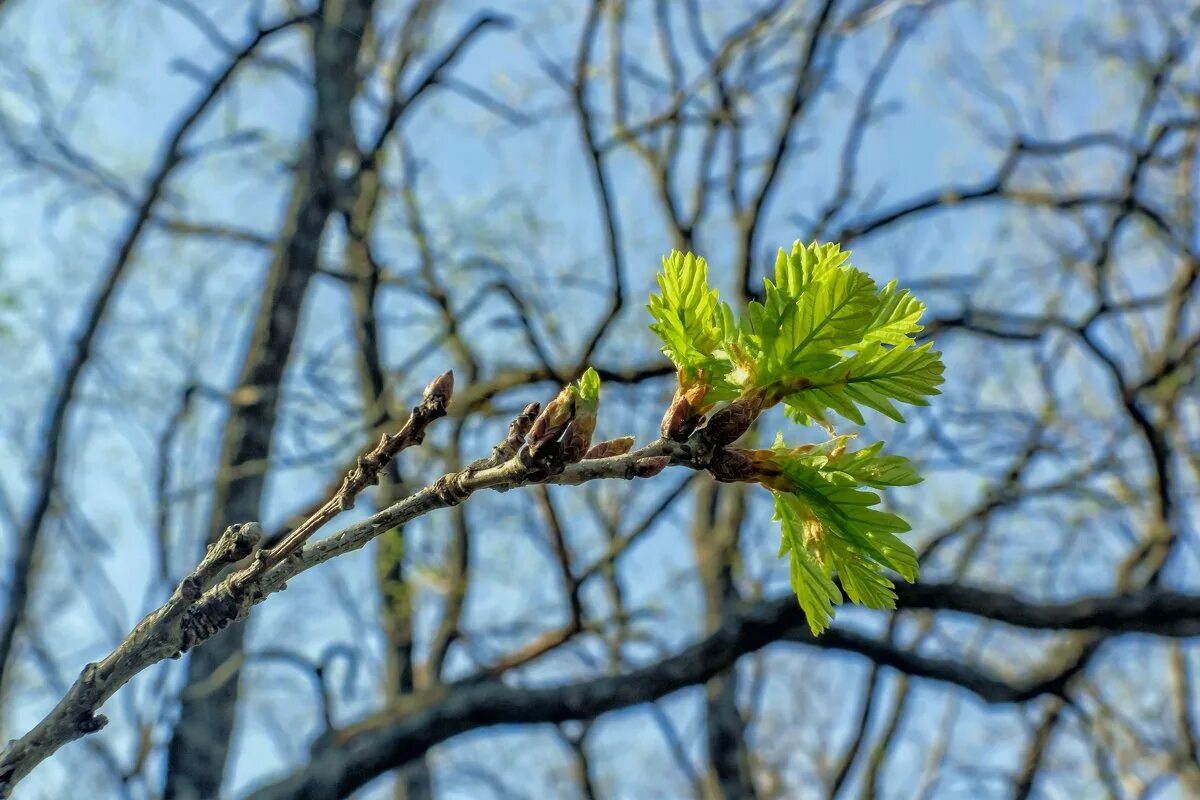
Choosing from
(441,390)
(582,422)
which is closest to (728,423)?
(582,422)

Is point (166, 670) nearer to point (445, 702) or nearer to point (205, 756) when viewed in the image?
point (205, 756)

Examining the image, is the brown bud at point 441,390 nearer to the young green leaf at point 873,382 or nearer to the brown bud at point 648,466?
the brown bud at point 648,466

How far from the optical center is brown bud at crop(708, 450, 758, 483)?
98 centimetres

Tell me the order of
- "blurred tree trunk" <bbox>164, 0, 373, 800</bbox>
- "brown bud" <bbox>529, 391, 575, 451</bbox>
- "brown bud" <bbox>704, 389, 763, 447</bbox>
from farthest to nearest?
1. "blurred tree trunk" <bbox>164, 0, 373, 800</bbox>
2. "brown bud" <bbox>704, 389, 763, 447</bbox>
3. "brown bud" <bbox>529, 391, 575, 451</bbox>

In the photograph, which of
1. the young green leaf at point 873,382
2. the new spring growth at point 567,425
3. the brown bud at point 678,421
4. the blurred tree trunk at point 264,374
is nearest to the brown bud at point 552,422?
the new spring growth at point 567,425

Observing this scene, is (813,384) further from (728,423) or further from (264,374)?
(264,374)

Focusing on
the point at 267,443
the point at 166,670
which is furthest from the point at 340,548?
the point at 166,670

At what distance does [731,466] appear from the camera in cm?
99

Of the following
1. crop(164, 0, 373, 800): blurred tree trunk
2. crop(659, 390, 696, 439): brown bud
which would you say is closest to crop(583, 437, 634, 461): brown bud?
crop(659, 390, 696, 439): brown bud

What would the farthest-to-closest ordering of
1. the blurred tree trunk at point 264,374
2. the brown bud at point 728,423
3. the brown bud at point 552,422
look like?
1. the blurred tree trunk at point 264,374
2. the brown bud at point 728,423
3. the brown bud at point 552,422

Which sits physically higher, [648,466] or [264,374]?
[264,374]

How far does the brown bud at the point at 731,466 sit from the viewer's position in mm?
985

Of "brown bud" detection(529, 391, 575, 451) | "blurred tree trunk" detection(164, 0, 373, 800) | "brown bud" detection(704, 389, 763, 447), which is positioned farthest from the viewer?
"blurred tree trunk" detection(164, 0, 373, 800)

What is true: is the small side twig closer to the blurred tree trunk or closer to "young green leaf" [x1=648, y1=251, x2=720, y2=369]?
"young green leaf" [x1=648, y1=251, x2=720, y2=369]
